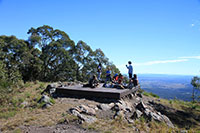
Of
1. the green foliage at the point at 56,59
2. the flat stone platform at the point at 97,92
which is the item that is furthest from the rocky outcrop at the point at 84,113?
the green foliage at the point at 56,59

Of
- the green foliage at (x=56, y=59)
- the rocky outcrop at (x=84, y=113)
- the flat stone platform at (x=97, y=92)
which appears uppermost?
the green foliage at (x=56, y=59)

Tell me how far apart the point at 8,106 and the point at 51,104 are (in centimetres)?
230

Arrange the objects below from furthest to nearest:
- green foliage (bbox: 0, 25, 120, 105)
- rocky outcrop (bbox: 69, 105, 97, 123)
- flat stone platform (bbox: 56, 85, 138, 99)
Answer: green foliage (bbox: 0, 25, 120, 105), flat stone platform (bbox: 56, 85, 138, 99), rocky outcrop (bbox: 69, 105, 97, 123)

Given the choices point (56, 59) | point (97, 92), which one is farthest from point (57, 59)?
point (97, 92)

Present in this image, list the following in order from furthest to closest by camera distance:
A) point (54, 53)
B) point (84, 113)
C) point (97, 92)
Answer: point (54, 53), point (97, 92), point (84, 113)

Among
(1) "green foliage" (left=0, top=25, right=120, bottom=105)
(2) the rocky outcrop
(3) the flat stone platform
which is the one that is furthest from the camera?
(1) "green foliage" (left=0, top=25, right=120, bottom=105)

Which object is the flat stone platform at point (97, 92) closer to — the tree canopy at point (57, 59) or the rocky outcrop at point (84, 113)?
the rocky outcrop at point (84, 113)

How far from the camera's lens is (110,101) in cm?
875

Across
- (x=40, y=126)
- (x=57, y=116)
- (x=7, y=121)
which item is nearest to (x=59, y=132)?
(x=40, y=126)

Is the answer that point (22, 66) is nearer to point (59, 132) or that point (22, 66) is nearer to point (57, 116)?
point (57, 116)

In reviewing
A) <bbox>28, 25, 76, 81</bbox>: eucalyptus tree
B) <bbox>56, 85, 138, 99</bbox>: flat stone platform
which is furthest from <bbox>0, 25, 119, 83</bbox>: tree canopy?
<bbox>56, 85, 138, 99</bbox>: flat stone platform

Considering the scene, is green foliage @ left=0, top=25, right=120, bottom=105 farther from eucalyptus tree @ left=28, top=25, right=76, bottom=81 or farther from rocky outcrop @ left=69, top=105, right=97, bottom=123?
rocky outcrop @ left=69, top=105, right=97, bottom=123

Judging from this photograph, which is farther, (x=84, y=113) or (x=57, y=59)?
(x=57, y=59)

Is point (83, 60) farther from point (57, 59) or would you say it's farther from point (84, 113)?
point (84, 113)
